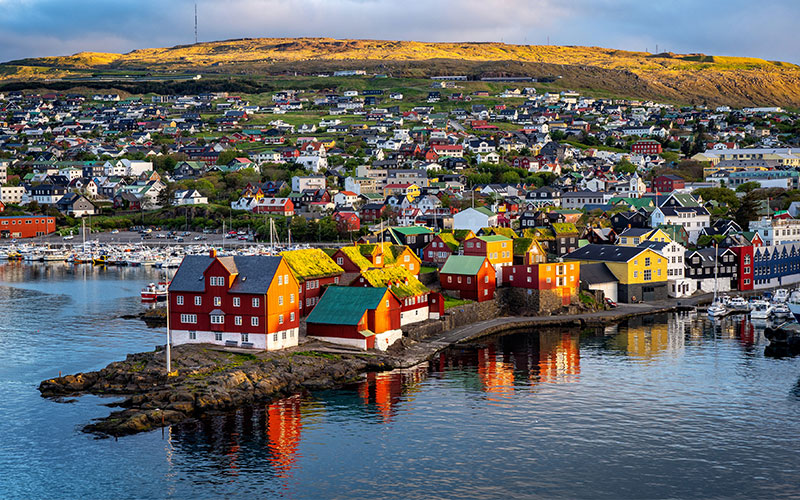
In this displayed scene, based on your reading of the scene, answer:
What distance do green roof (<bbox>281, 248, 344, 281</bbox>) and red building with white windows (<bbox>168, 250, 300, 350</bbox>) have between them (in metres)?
3.90

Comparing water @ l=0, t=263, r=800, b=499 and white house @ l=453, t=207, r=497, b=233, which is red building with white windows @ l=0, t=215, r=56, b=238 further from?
water @ l=0, t=263, r=800, b=499

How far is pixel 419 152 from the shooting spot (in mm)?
108625

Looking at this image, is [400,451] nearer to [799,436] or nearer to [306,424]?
[306,424]

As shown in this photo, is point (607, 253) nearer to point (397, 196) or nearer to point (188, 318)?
point (188, 318)

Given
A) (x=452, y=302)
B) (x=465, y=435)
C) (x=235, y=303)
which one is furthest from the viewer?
(x=452, y=302)

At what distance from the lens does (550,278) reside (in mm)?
45000

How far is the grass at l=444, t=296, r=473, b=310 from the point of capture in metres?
42.4

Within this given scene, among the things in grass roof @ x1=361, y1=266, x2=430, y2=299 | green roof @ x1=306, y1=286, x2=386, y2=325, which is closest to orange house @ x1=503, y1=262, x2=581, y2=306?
grass roof @ x1=361, y1=266, x2=430, y2=299

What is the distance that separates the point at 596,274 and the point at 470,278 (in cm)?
818

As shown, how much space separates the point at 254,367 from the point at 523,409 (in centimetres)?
895

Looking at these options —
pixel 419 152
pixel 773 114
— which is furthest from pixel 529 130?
pixel 773 114

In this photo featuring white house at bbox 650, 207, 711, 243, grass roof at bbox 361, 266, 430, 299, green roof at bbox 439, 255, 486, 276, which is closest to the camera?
grass roof at bbox 361, 266, 430, 299

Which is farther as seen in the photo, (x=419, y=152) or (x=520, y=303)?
(x=419, y=152)

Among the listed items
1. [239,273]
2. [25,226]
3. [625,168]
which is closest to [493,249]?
[239,273]
